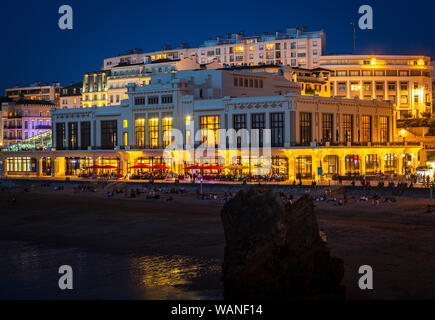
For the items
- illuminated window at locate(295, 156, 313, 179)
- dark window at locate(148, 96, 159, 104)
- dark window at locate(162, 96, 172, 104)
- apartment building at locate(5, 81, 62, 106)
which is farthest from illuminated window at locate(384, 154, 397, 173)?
apartment building at locate(5, 81, 62, 106)

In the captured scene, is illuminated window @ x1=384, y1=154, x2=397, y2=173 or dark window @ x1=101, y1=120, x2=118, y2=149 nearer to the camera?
illuminated window @ x1=384, y1=154, x2=397, y2=173

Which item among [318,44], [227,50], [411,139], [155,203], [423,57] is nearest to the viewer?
[155,203]

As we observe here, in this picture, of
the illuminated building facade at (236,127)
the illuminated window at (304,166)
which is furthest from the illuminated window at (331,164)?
the illuminated window at (304,166)

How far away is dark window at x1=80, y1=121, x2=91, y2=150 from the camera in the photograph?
102375mm

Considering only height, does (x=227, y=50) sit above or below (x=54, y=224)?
above

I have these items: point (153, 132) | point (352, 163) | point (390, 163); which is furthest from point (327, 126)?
point (153, 132)

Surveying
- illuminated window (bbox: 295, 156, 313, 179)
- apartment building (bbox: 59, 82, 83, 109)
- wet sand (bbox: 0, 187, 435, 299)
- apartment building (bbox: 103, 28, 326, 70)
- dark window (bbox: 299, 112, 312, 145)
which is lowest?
wet sand (bbox: 0, 187, 435, 299)

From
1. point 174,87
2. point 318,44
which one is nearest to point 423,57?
point 318,44

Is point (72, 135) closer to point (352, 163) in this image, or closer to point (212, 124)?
point (212, 124)

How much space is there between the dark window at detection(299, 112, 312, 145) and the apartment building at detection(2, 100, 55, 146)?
89065 millimetres

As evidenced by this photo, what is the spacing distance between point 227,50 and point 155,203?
104 m

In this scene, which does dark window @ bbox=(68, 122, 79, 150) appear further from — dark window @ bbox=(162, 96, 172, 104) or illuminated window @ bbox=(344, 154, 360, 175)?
illuminated window @ bbox=(344, 154, 360, 175)
